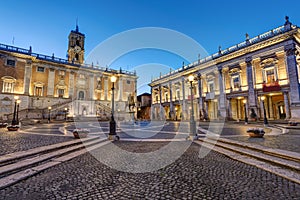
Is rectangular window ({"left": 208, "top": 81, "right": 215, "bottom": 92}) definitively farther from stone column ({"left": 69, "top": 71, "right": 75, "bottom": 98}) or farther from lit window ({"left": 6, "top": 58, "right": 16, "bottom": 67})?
lit window ({"left": 6, "top": 58, "right": 16, "bottom": 67})

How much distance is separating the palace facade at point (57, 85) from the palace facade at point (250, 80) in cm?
1492

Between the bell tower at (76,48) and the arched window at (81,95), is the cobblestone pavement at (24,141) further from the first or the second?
the bell tower at (76,48)

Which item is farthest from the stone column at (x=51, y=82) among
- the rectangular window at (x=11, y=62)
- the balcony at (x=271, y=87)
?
the balcony at (x=271, y=87)

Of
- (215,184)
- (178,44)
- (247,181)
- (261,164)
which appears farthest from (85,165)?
(178,44)

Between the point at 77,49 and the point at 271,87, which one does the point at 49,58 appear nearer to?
the point at 77,49

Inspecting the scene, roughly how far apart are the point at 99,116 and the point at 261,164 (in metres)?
34.3

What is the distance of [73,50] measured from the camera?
4391 centimetres

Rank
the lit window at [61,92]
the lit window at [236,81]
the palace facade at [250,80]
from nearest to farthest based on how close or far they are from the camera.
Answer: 1. the palace facade at [250,80]
2. the lit window at [236,81]
3. the lit window at [61,92]

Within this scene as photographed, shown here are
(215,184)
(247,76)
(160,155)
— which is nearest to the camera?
(215,184)

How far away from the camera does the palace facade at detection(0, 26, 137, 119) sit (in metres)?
28.2

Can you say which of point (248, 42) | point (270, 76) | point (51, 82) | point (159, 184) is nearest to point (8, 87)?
point (51, 82)

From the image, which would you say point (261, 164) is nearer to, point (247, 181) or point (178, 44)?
point (247, 181)

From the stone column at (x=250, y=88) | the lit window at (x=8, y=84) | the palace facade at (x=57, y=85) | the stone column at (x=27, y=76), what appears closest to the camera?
the stone column at (x=250, y=88)

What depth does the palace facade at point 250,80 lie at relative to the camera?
19.1 meters
